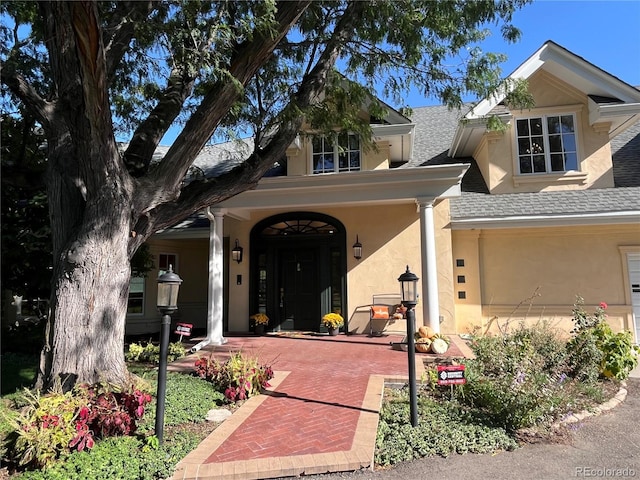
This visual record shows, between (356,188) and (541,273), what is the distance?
5434 mm

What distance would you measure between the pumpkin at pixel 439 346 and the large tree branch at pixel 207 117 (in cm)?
563

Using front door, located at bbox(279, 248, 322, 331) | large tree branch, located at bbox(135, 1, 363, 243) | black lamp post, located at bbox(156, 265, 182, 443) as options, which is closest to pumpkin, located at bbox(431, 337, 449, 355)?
front door, located at bbox(279, 248, 322, 331)

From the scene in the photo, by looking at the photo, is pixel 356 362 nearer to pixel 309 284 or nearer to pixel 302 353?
pixel 302 353

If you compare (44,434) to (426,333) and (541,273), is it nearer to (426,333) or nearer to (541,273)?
(426,333)

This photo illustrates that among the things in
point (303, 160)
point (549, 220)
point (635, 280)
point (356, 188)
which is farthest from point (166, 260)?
point (635, 280)

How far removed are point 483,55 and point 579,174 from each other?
17.9 ft

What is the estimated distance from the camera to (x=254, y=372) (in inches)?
235

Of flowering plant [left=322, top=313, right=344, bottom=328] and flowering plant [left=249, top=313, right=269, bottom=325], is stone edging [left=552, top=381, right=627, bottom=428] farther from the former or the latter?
flowering plant [left=249, top=313, right=269, bottom=325]

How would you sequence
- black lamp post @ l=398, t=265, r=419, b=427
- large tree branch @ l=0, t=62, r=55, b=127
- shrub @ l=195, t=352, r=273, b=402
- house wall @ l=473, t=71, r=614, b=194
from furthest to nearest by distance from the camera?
house wall @ l=473, t=71, r=614, b=194
shrub @ l=195, t=352, r=273, b=402
large tree branch @ l=0, t=62, r=55, b=127
black lamp post @ l=398, t=265, r=419, b=427

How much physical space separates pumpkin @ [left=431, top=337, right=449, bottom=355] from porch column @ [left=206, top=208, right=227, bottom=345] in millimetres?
4928

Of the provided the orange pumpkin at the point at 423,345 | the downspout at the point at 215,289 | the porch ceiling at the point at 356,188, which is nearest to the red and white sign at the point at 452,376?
the orange pumpkin at the point at 423,345

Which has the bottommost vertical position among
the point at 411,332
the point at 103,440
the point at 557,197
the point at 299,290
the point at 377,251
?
the point at 103,440

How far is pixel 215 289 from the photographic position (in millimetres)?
9898

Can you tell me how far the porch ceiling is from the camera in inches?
364
